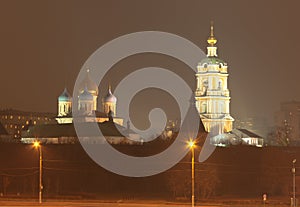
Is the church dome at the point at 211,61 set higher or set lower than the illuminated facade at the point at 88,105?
higher

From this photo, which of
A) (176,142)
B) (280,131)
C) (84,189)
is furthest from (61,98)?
(84,189)

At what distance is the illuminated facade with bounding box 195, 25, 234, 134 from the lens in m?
164

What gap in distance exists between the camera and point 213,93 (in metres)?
165

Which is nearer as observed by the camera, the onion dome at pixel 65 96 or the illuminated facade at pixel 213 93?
the illuminated facade at pixel 213 93

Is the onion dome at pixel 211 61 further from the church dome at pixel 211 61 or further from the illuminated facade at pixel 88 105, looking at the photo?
the illuminated facade at pixel 88 105

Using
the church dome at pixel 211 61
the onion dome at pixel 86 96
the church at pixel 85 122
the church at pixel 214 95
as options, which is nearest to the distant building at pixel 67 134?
the church at pixel 85 122

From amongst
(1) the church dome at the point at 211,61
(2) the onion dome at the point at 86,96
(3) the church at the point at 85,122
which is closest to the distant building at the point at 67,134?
(3) the church at the point at 85,122

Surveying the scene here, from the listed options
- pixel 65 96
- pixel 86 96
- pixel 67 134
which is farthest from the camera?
pixel 65 96

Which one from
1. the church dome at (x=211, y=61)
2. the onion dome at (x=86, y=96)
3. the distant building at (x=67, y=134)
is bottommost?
the distant building at (x=67, y=134)

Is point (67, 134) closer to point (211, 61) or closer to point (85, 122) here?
point (85, 122)

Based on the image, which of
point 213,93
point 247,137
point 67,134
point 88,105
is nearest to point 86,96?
point 88,105

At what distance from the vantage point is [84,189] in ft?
297

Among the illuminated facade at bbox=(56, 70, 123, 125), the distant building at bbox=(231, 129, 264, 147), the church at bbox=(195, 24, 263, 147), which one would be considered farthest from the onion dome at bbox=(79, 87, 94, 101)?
the distant building at bbox=(231, 129, 264, 147)

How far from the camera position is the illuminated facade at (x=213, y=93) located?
537 ft
